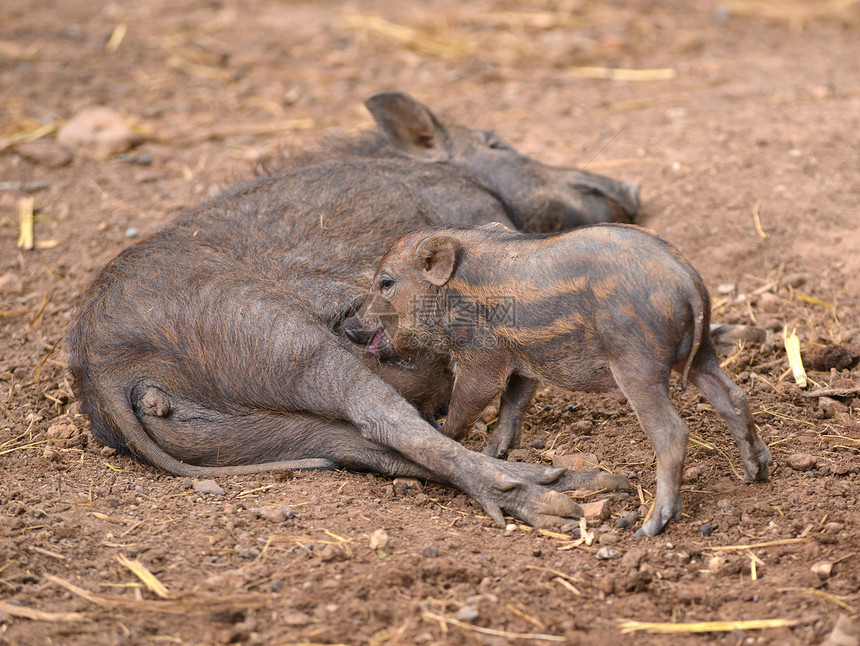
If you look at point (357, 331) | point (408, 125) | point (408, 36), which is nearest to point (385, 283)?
point (357, 331)

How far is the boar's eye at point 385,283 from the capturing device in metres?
3.64

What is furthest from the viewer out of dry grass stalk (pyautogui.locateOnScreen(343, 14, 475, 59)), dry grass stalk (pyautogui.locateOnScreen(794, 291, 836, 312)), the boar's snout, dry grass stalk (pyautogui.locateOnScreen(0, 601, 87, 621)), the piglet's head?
dry grass stalk (pyautogui.locateOnScreen(343, 14, 475, 59))

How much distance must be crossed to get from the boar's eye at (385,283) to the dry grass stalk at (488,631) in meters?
1.54

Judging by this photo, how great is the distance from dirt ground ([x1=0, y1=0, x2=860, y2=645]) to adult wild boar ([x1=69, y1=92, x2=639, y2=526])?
Answer: 141 mm

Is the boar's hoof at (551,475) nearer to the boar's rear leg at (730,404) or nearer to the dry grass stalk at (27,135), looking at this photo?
the boar's rear leg at (730,404)

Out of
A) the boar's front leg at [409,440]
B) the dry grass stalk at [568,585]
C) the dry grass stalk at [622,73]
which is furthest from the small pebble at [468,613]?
the dry grass stalk at [622,73]

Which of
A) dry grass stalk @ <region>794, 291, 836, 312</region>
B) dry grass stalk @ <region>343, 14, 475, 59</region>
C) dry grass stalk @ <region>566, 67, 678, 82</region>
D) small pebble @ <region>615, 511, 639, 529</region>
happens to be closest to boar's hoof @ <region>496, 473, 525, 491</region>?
small pebble @ <region>615, 511, 639, 529</region>

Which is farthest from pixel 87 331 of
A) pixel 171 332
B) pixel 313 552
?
pixel 313 552

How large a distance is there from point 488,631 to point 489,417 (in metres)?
1.80

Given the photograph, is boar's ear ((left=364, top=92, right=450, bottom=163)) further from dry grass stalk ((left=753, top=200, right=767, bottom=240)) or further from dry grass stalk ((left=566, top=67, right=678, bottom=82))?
dry grass stalk ((left=566, top=67, right=678, bottom=82))

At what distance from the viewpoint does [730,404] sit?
3.05 meters

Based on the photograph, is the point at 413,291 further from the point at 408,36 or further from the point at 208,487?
the point at 408,36

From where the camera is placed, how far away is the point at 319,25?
899 centimetres

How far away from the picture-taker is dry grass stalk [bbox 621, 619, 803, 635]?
2.40m
